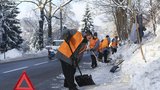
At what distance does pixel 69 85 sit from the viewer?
414 inches

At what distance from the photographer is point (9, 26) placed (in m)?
43.9

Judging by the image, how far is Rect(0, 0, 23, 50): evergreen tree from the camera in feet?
136

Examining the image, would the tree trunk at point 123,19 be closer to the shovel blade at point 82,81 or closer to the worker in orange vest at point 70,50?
the shovel blade at point 82,81

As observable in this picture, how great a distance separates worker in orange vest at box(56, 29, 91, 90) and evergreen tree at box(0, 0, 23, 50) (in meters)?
30.7

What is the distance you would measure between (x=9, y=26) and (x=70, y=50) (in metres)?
34.5

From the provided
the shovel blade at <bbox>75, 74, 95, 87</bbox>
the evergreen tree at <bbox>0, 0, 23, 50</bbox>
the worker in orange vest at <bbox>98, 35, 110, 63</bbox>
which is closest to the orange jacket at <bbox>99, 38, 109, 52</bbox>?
the worker in orange vest at <bbox>98, 35, 110, 63</bbox>

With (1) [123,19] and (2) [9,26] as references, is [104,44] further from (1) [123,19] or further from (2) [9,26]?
(2) [9,26]

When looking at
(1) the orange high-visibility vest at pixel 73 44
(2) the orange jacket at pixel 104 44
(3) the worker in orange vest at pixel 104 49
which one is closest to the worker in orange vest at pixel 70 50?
(1) the orange high-visibility vest at pixel 73 44

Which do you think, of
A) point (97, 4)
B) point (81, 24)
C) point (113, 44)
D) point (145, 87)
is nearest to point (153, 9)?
point (113, 44)

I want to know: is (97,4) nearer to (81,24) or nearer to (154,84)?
(154,84)

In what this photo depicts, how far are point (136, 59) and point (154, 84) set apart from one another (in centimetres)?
638

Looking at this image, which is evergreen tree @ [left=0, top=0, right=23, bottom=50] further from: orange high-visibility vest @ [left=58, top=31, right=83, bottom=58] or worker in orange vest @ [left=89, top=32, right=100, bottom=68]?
orange high-visibility vest @ [left=58, top=31, right=83, bottom=58]

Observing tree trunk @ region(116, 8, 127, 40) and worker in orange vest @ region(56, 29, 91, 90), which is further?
tree trunk @ region(116, 8, 127, 40)

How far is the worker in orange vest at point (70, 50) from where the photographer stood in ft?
33.4
